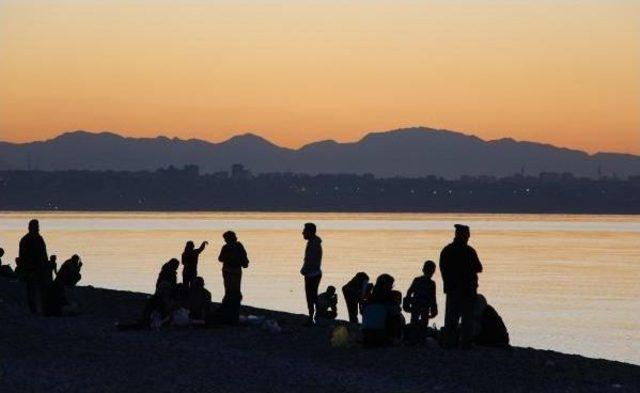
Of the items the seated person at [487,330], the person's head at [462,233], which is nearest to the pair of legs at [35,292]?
the seated person at [487,330]

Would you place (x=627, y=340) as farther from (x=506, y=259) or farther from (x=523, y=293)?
(x=506, y=259)

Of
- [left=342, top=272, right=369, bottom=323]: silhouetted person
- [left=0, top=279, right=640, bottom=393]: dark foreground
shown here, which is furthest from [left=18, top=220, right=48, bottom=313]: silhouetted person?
[left=342, top=272, right=369, bottom=323]: silhouetted person

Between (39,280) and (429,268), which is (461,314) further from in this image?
(39,280)

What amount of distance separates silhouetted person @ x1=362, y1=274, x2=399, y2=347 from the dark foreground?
373 mm

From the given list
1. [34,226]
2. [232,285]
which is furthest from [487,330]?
[34,226]

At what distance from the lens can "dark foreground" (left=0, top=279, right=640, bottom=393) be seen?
15594 mm

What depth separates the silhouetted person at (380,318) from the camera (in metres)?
20.0

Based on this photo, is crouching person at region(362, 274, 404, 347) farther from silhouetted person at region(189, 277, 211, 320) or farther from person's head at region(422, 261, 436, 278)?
silhouetted person at region(189, 277, 211, 320)

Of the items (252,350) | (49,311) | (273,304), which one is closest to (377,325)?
(252,350)

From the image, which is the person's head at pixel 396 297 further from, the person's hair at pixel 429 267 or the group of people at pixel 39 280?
the group of people at pixel 39 280

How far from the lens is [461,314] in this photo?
1981 centimetres

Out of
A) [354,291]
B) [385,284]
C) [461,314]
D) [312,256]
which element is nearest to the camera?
[461,314]

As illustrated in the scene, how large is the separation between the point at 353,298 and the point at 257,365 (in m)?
7.45

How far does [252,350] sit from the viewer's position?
1983 centimetres
